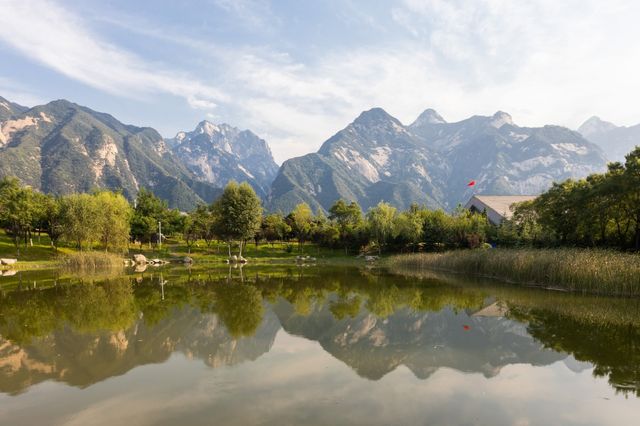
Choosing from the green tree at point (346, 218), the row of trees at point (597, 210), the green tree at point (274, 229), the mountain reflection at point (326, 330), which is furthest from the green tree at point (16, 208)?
the row of trees at point (597, 210)

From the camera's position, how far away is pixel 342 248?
8256 centimetres

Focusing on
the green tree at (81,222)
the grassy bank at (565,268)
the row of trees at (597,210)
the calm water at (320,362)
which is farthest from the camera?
the green tree at (81,222)

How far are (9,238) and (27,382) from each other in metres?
77.3

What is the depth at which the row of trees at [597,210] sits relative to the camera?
31625 millimetres

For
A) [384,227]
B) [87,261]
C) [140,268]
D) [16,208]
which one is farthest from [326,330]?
[16,208]

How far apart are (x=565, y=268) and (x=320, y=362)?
22181mm

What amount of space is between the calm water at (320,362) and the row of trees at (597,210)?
13.8 metres

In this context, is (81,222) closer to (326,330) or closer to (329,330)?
(326,330)

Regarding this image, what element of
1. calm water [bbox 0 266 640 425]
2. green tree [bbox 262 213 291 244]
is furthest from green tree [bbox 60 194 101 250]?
calm water [bbox 0 266 640 425]

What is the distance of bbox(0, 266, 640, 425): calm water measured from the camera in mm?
8438

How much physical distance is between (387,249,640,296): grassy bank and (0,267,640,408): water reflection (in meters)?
2.51

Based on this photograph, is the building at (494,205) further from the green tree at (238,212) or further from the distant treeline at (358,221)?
the green tree at (238,212)

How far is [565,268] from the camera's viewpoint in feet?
88.8

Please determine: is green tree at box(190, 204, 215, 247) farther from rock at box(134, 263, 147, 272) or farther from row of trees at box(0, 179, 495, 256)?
rock at box(134, 263, 147, 272)
